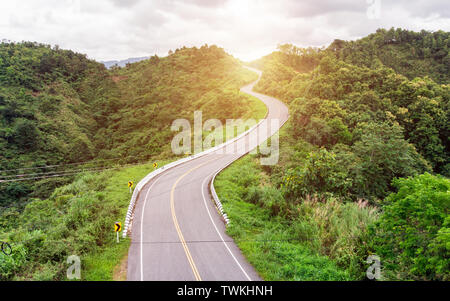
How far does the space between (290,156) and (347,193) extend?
775cm

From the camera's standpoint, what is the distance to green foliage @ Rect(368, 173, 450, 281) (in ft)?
25.9

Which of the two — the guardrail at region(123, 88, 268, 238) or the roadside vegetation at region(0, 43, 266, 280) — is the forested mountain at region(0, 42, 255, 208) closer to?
the roadside vegetation at region(0, 43, 266, 280)

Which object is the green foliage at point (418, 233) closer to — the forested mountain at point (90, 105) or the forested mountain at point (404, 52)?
the forested mountain at point (90, 105)

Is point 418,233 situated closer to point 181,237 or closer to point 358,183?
point 358,183

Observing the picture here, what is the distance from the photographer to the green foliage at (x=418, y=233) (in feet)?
25.9

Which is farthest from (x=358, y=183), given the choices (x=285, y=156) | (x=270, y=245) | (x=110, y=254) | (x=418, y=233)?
(x=110, y=254)

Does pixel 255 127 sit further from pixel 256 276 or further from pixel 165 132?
pixel 256 276

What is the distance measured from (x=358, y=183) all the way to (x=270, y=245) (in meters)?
10.3

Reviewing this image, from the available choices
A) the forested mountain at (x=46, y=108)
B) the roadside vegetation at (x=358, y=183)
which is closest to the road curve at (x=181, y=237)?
the roadside vegetation at (x=358, y=183)

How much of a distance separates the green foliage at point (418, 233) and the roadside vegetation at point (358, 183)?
0.13 ft

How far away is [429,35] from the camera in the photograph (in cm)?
5719

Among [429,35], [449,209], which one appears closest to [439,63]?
[429,35]

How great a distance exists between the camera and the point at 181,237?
47.1ft

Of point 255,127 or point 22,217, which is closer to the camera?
point 22,217
